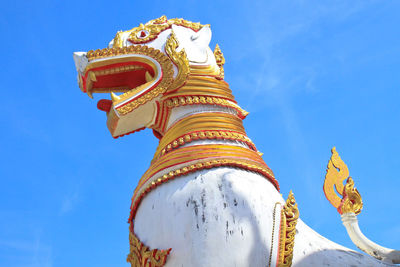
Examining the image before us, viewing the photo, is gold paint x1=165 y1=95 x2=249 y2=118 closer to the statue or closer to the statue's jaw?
the statue

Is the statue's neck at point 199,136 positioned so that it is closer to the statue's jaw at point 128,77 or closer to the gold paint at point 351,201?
the statue's jaw at point 128,77

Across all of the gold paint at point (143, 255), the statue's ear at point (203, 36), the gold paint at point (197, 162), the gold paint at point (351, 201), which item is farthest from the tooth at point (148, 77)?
the gold paint at point (351, 201)

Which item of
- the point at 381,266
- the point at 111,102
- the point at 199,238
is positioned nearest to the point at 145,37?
the point at 111,102

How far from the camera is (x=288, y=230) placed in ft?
12.3

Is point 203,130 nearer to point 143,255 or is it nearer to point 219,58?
point 143,255

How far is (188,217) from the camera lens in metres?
3.72

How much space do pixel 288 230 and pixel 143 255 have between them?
3.92 feet

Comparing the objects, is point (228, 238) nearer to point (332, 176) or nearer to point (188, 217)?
point (188, 217)

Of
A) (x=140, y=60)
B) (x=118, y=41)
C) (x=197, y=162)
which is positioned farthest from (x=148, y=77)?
(x=197, y=162)

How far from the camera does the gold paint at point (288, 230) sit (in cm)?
364

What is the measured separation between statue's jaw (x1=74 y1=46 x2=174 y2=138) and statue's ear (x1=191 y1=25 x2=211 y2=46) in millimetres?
552

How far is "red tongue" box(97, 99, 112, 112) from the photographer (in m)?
5.20

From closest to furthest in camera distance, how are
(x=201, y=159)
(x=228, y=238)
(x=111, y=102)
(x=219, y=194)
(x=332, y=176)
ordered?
(x=228, y=238)
(x=219, y=194)
(x=201, y=159)
(x=332, y=176)
(x=111, y=102)

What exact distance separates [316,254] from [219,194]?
0.90 metres
